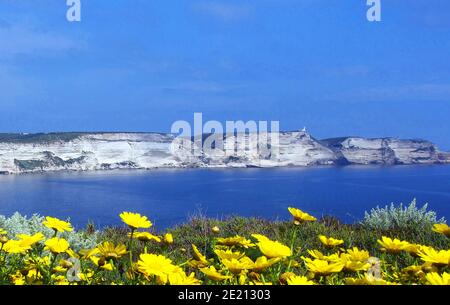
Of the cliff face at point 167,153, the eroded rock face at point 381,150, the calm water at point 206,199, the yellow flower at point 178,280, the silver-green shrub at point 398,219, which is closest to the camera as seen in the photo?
the yellow flower at point 178,280

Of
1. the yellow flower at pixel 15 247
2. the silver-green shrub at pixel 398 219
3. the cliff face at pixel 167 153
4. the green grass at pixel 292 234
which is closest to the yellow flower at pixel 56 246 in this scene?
the yellow flower at pixel 15 247

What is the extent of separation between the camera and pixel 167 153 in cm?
12294

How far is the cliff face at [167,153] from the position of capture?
10338 centimetres

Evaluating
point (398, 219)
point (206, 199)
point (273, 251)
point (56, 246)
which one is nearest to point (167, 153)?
point (206, 199)

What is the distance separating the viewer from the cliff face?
103 meters

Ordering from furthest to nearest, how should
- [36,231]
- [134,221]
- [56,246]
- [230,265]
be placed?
[36,231], [134,221], [56,246], [230,265]

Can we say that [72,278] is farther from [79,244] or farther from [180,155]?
[180,155]

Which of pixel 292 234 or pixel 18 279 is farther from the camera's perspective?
pixel 292 234

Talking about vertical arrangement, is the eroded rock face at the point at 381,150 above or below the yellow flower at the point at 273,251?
below

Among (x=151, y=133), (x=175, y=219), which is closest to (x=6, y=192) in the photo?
(x=175, y=219)

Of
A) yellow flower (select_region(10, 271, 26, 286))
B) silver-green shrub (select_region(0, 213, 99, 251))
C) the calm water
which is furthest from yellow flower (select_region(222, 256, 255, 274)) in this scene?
the calm water

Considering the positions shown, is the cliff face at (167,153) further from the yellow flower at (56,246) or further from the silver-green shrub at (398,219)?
the yellow flower at (56,246)

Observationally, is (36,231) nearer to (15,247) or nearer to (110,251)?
(15,247)

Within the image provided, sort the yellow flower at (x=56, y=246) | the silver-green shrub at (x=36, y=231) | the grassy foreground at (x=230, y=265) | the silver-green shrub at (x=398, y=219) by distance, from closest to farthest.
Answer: the grassy foreground at (x=230, y=265) → the yellow flower at (x=56, y=246) → the silver-green shrub at (x=36, y=231) → the silver-green shrub at (x=398, y=219)
